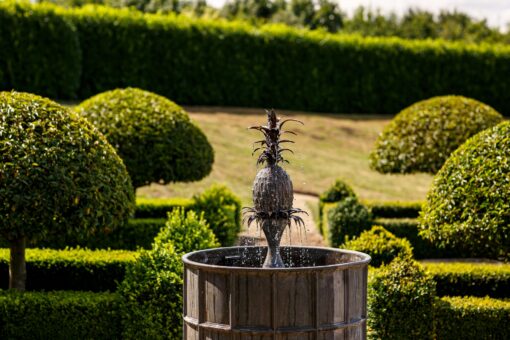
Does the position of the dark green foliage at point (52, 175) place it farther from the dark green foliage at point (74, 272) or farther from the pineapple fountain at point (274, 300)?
the pineapple fountain at point (274, 300)

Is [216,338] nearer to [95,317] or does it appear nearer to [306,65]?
[95,317]

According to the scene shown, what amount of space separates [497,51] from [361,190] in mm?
15621

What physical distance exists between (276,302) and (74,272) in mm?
5991

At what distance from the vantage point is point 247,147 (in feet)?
88.1

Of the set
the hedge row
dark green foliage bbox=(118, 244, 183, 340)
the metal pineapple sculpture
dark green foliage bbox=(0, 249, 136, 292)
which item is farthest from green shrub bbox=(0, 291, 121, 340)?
the hedge row

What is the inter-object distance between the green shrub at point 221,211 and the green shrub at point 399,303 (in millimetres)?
4691

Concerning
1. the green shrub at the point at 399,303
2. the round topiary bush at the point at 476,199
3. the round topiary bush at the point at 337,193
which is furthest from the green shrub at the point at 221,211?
the green shrub at the point at 399,303

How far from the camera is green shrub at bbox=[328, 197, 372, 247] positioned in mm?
16234

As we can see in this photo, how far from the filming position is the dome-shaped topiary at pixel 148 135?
15.8 meters

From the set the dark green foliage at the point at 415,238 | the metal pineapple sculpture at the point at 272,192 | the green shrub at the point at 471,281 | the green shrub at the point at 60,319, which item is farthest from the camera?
the dark green foliage at the point at 415,238

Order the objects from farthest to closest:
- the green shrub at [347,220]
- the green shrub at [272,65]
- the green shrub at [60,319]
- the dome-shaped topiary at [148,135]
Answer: the green shrub at [272,65] < the green shrub at [347,220] < the dome-shaped topiary at [148,135] < the green shrub at [60,319]

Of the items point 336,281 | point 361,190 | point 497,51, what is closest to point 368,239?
point 336,281

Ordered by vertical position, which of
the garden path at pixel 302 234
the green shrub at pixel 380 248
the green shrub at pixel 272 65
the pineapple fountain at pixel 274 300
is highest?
the green shrub at pixel 272 65

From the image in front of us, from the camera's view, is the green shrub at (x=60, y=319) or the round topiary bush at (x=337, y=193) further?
the round topiary bush at (x=337, y=193)
